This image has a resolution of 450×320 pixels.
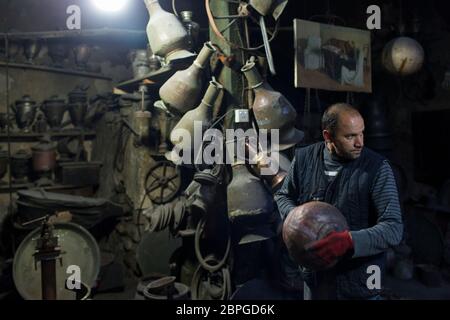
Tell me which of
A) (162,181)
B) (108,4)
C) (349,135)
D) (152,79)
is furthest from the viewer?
(162,181)

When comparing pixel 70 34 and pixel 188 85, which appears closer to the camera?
pixel 188 85

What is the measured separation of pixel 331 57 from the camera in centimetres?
437

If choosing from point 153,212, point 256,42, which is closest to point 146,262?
point 153,212

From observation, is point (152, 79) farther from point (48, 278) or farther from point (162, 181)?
point (48, 278)

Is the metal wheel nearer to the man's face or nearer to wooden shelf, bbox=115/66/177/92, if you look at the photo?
wooden shelf, bbox=115/66/177/92

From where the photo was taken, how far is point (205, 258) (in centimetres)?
466

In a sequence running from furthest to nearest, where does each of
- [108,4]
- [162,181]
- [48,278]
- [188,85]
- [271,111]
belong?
[162,181] → [108,4] → [188,85] → [271,111] → [48,278]

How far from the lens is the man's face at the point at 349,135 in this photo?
2572 mm

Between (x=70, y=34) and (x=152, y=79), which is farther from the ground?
(x=70, y=34)

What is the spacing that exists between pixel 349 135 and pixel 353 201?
0.43 m

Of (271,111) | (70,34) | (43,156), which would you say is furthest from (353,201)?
(70,34)

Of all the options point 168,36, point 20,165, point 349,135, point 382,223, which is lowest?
point 382,223

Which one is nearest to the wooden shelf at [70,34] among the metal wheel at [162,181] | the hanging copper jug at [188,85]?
the metal wheel at [162,181]

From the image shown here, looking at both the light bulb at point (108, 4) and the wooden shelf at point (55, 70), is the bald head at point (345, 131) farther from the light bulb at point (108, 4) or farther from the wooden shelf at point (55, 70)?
the wooden shelf at point (55, 70)
